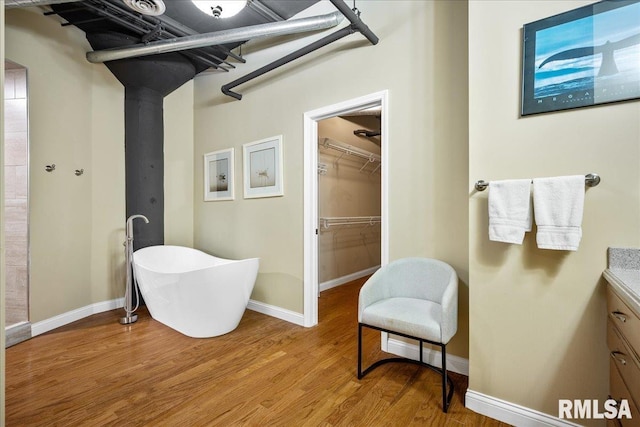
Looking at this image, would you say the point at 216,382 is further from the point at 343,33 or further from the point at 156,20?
the point at 156,20

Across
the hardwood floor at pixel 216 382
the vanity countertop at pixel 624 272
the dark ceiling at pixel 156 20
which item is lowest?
the hardwood floor at pixel 216 382

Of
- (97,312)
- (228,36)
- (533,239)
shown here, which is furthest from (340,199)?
(97,312)

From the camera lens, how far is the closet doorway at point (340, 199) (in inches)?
110

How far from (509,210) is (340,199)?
2.93 m

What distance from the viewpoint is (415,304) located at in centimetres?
189

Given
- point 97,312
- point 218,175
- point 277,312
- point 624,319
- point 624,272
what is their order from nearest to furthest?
1. point 624,319
2. point 624,272
3. point 277,312
4. point 97,312
5. point 218,175

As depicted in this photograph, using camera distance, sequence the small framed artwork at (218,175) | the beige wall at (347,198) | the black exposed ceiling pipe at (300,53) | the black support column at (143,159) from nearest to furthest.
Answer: the black exposed ceiling pipe at (300,53), the black support column at (143,159), the small framed artwork at (218,175), the beige wall at (347,198)

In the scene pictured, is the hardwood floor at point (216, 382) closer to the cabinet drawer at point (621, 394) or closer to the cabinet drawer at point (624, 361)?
the cabinet drawer at point (621, 394)

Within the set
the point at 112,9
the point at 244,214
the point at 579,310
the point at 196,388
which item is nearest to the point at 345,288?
the point at 244,214

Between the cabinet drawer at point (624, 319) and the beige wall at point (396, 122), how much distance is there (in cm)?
77

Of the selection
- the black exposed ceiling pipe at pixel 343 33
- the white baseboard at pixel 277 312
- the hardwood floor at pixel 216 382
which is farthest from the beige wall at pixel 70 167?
the black exposed ceiling pipe at pixel 343 33

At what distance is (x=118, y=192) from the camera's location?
3318mm

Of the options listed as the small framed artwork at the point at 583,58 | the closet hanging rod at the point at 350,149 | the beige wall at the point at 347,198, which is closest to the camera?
the small framed artwork at the point at 583,58

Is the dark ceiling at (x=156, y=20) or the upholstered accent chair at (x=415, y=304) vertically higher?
the dark ceiling at (x=156, y=20)
